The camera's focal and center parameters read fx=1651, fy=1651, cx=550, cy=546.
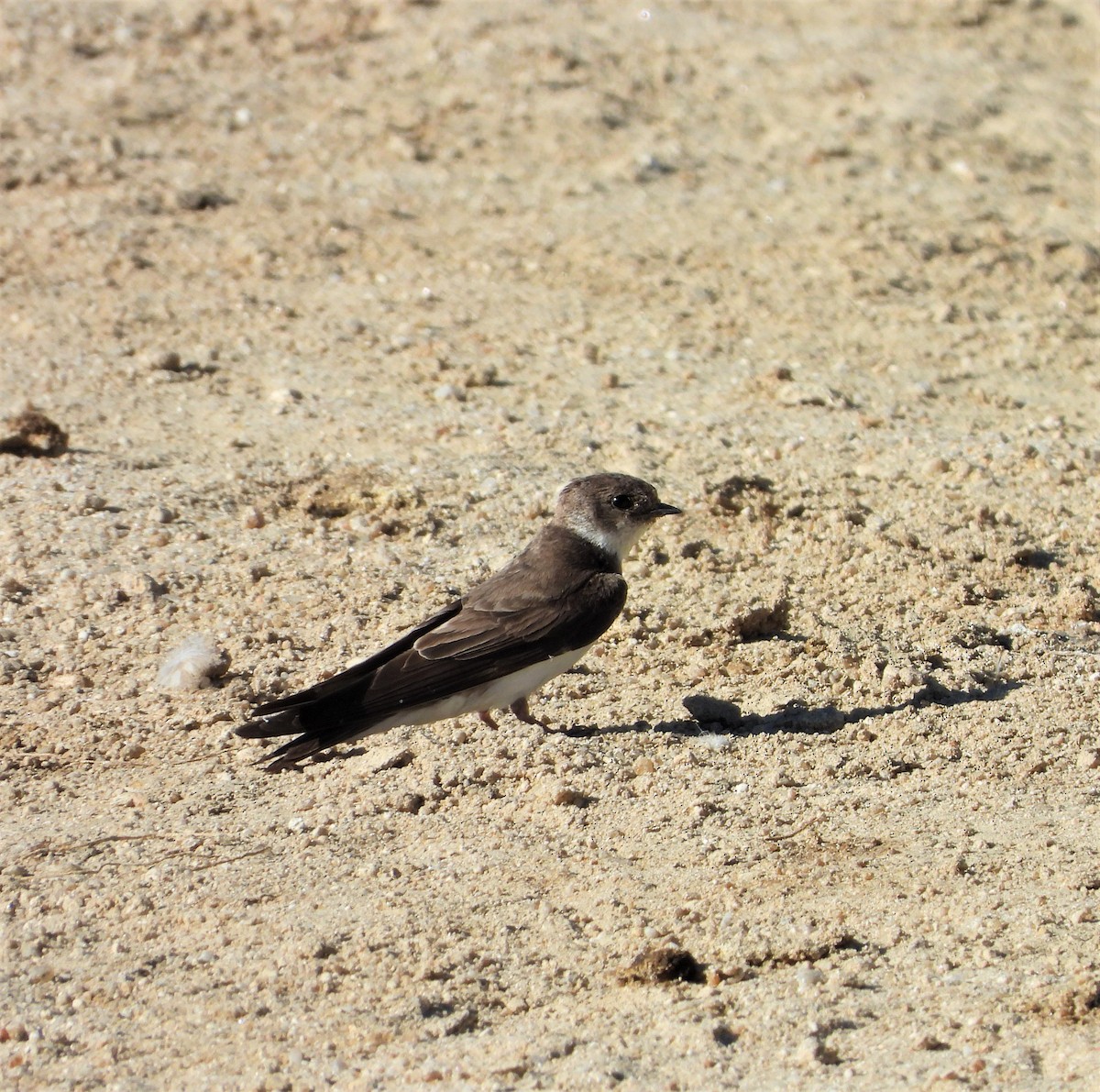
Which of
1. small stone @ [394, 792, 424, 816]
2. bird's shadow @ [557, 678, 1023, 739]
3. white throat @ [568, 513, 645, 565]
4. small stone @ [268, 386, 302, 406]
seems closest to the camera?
small stone @ [394, 792, 424, 816]

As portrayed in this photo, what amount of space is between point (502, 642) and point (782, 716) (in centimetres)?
107

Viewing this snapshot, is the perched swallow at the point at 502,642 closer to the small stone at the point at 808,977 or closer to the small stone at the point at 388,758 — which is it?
the small stone at the point at 388,758

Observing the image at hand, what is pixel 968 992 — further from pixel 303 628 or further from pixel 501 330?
pixel 501 330

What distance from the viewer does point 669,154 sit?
35.3ft

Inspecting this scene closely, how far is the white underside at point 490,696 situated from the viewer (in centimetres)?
571

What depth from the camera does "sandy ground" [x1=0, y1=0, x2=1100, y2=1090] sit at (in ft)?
14.7

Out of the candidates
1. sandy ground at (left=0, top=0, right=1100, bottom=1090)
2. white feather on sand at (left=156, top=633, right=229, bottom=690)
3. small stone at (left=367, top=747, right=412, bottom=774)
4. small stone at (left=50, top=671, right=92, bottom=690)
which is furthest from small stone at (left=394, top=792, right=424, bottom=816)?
small stone at (left=50, top=671, right=92, bottom=690)

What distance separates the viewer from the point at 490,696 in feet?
19.3

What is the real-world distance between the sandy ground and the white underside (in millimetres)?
131

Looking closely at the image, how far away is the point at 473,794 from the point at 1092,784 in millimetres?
2094

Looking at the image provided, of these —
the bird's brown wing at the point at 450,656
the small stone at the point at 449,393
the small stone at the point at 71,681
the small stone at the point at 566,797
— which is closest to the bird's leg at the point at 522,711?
the bird's brown wing at the point at 450,656

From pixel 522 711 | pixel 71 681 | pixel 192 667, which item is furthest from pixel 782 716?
pixel 71 681

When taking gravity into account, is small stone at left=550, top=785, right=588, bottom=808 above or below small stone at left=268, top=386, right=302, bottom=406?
below

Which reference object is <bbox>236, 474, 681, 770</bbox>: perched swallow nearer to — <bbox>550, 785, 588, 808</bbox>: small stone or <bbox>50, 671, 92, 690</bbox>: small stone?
<bbox>550, 785, 588, 808</bbox>: small stone
